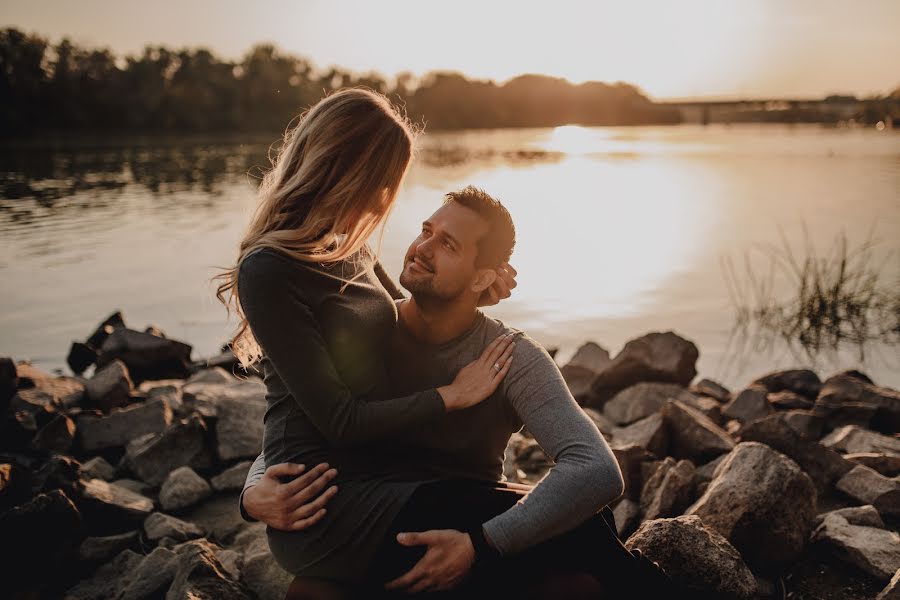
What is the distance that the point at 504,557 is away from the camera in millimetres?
2477

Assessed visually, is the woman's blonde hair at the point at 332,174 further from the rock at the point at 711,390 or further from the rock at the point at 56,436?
the rock at the point at 711,390

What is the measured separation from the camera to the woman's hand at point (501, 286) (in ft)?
10.2

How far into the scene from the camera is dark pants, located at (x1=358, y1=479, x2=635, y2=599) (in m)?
2.50

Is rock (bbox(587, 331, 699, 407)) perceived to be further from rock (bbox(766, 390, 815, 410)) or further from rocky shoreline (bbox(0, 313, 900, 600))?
rock (bbox(766, 390, 815, 410))

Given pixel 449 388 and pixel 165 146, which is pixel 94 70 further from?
pixel 449 388

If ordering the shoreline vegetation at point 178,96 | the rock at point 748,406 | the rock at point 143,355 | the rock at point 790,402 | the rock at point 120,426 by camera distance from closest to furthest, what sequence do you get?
the rock at point 120,426 < the rock at point 748,406 < the rock at point 790,402 < the rock at point 143,355 < the shoreline vegetation at point 178,96

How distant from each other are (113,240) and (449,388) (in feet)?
61.0

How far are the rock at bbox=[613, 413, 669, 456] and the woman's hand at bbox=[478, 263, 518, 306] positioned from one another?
2.20 metres

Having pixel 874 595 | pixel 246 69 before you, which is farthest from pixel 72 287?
pixel 246 69

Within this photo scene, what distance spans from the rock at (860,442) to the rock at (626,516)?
6.72 ft

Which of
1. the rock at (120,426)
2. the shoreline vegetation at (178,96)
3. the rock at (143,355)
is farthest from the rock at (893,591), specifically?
the shoreline vegetation at (178,96)

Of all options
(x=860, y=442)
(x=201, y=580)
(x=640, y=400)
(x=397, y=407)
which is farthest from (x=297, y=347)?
(x=860, y=442)

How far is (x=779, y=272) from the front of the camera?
1415 cm

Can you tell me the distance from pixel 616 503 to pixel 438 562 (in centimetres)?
224
